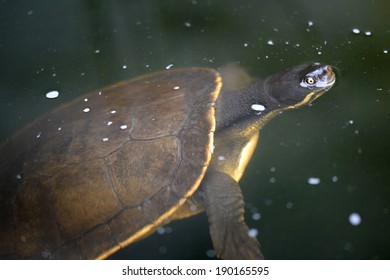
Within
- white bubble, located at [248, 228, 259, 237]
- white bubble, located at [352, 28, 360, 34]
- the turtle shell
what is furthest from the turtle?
white bubble, located at [352, 28, 360, 34]

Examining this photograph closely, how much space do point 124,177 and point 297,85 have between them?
99 centimetres

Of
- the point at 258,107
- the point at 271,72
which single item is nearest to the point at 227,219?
the point at 258,107

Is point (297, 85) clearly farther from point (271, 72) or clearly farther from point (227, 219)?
point (227, 219)

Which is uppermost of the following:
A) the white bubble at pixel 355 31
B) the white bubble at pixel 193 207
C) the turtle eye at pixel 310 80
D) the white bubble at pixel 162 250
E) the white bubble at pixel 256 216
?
the turtle eye at pixel 310 80

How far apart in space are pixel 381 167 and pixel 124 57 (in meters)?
1.78

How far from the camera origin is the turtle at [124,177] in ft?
5.06

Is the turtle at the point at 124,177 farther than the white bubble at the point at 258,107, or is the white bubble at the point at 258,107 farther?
the white bubble at the point at 258,107

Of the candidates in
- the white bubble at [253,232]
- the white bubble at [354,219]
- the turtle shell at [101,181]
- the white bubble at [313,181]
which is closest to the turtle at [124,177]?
the turtle shell at [101,181]

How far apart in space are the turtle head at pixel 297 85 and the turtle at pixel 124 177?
0.01m

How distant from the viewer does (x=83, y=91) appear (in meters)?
2.38

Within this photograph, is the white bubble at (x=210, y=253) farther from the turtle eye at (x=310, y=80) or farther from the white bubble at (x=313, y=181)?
the turtle eye at (x=310, y=80)

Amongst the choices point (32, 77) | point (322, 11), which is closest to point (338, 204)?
point (322, 11)

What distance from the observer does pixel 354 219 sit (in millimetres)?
1646

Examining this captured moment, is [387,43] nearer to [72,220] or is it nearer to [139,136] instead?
[139,136]
